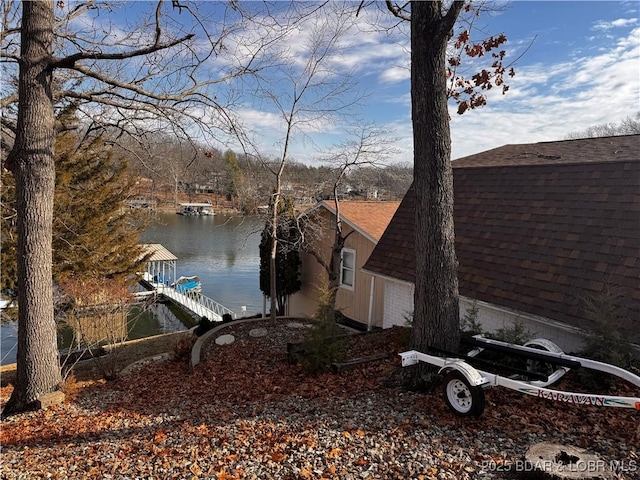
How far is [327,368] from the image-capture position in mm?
6105

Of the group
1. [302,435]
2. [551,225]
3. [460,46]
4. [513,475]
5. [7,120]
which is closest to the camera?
[513,475]

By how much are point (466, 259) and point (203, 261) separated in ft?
100

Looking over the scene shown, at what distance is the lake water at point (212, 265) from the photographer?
58.4 feet

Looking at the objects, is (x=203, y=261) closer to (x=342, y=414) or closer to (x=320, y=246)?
(x=320, y=246)

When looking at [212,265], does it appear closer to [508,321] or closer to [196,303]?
[196,303]

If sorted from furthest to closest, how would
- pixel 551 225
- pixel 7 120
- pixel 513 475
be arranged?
pixel 7 120 < pixel 551 225 < pixel 513 475

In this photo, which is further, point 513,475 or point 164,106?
point 164,106

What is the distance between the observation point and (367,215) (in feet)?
48.1

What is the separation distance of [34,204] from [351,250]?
9.67m

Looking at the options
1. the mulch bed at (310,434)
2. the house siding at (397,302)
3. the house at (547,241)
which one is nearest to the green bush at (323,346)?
the mulch bed at (310,434)

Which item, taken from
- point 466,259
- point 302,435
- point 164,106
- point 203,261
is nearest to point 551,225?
point 466,259

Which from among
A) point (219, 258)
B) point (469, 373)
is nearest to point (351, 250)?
point (469, 373)

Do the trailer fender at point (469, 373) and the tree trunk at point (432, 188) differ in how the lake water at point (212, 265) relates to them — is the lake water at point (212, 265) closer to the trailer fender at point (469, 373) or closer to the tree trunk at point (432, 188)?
the tree trunk at point (432, 188)

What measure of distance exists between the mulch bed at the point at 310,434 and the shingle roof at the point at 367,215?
7.71 meters
